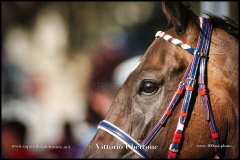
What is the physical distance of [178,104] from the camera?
2441 millimetres

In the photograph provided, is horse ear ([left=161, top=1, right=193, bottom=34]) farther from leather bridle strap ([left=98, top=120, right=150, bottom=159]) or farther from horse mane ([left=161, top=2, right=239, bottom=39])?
leather bridle strap ([left=98, top=120, right=150, bottom=159])

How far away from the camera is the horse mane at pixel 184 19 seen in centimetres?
243

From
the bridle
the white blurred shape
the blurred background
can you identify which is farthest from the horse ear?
the white blurred shape

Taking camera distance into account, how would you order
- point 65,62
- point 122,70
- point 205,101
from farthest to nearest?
point 65,62 < point 122,70 < point 205,101

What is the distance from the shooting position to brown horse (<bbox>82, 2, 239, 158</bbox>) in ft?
7.91

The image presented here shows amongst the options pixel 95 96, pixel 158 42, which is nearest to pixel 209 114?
pixel 158 42

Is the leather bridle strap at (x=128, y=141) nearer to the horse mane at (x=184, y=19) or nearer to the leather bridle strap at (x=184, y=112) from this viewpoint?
the leather bridle strap at (x=184, y=112)

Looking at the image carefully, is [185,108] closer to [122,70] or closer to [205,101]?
[205,101]

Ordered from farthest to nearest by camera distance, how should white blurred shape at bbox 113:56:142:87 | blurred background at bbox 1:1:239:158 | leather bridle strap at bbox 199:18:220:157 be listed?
1. blurred background at bbox 1:1:239:158
2. white blurred shape at bbox 113:56:142:87
3. leather bridle strap at bbox 199:18:220:157

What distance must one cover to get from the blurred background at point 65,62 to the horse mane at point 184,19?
1151 millimetres

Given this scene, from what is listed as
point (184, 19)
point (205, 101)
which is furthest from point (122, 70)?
point (205, 101)

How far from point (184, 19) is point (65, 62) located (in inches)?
161

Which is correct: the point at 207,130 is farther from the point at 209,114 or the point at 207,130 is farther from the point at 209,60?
the point at 209,60

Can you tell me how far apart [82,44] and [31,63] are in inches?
29.2
